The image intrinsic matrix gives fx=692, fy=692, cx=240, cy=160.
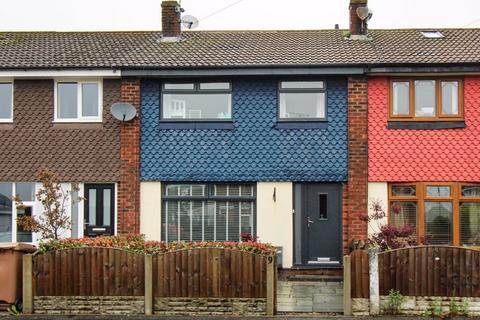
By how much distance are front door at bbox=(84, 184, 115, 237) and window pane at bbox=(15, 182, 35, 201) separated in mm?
1313

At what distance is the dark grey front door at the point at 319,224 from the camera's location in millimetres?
16438

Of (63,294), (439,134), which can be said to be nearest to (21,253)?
(63,294)

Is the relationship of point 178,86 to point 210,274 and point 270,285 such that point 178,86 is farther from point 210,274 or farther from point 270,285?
point 270,285

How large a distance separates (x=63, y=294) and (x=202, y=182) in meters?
5.44

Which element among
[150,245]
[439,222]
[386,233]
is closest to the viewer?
[150,245]

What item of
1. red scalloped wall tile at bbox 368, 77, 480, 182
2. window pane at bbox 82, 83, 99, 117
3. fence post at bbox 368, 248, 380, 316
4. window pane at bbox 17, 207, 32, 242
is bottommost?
fence post at bbox 368, 248, 380, 316

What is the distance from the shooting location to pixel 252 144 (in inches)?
655

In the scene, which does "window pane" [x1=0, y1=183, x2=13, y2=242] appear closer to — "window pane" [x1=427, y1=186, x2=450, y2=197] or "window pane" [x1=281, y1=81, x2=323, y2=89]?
"window pane" [x1=281, y1=81, x2=323, y2=89]

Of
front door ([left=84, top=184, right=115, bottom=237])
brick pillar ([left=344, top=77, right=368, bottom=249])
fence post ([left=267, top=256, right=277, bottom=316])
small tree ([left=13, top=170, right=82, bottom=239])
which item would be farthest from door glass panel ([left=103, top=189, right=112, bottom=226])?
fence post ([left=267, top=256, right=277, bottom=316])

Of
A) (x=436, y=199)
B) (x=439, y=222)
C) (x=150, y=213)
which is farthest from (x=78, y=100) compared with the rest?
(x=439, y=222)

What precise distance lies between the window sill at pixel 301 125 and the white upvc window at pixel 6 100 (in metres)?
6.57

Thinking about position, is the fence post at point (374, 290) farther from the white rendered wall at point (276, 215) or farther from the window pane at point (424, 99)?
the window pane at point (424, 99)

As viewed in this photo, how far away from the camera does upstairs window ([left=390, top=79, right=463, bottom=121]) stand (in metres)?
16.3

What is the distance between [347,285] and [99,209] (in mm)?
7314
